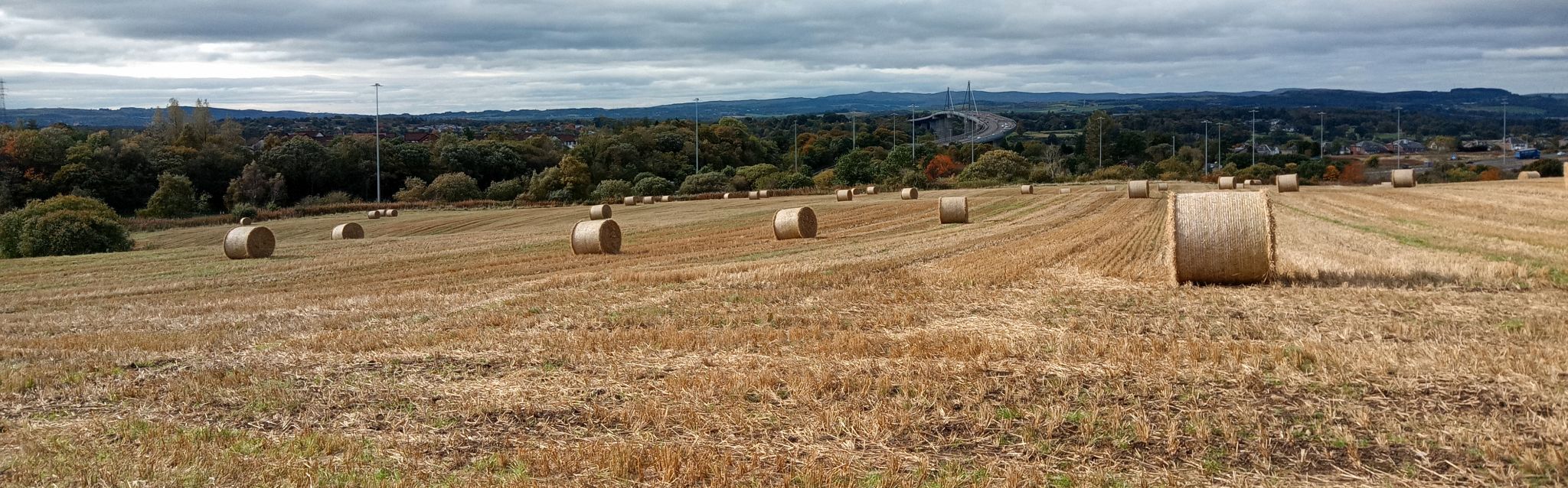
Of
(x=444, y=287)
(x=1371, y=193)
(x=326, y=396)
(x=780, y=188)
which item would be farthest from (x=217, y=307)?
(x=780, y=188)

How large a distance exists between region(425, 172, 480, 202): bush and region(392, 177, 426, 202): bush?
45 centimetres

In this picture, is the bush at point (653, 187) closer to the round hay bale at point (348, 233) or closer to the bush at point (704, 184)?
→ the bush at point (704, 184)

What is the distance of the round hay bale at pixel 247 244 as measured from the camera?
94.6 ft

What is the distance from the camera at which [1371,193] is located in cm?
4075

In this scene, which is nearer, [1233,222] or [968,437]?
[968,437]

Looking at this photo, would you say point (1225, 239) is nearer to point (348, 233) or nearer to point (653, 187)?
point (348, 233)

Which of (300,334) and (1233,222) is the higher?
(1233,222)

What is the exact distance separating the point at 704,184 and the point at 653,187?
4154mm

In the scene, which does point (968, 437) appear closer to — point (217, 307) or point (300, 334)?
point (300, 334)

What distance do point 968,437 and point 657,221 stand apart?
3539cm

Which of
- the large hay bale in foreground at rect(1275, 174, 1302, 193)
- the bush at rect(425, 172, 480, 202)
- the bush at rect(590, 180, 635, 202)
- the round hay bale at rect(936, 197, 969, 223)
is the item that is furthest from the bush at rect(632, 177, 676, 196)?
the round hay bale at rect(936, 197, 969, 223)

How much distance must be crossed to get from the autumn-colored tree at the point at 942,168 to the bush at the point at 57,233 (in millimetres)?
63950

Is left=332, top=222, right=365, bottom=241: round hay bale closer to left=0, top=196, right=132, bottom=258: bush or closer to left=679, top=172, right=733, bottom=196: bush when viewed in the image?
left=0, top=196, right=132, bottom=258: bush

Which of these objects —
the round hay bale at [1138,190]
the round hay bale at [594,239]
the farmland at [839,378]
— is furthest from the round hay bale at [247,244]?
the round hay bale at [1138,190]
